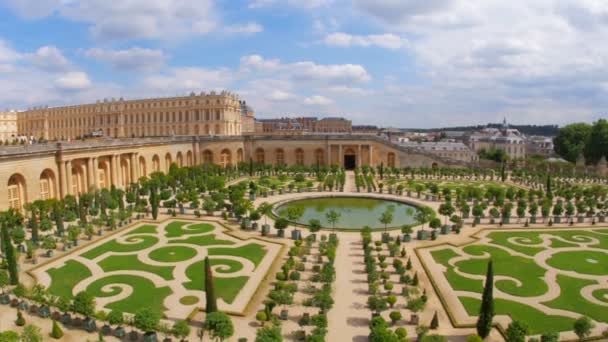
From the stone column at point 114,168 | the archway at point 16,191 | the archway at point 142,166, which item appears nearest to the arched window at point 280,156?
the archway at point 142,166

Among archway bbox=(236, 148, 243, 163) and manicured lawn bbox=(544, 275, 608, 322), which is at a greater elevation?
archway bbox=(236, 148, 243, 163)

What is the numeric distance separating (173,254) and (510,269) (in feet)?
64.2

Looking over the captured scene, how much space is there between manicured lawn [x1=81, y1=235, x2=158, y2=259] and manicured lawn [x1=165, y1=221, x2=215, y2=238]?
156 centimetres

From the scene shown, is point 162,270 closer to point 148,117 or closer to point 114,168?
point 114,168

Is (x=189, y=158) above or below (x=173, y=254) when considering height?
above

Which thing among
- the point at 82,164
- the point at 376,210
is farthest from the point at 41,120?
the point at 376,210

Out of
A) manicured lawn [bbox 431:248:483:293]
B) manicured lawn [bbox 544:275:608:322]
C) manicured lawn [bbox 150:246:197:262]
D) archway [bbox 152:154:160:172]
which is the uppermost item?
archway [bbox 152:154:160:172]

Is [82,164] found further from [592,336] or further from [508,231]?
[592,336]

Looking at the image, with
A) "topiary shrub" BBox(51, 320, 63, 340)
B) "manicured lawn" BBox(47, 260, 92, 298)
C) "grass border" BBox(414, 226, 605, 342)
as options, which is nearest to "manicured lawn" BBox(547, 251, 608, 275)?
"grass border" BBox(414, 226, 605, 342)

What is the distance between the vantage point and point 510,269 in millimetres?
22266

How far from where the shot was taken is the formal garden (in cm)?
1716

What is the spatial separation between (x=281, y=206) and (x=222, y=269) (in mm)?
17646

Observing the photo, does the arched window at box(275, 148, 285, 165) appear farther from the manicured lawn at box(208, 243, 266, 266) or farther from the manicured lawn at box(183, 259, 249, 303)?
the manicured lawn at box(183, 259, 249, 303)

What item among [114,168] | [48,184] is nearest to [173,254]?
[48,184]
